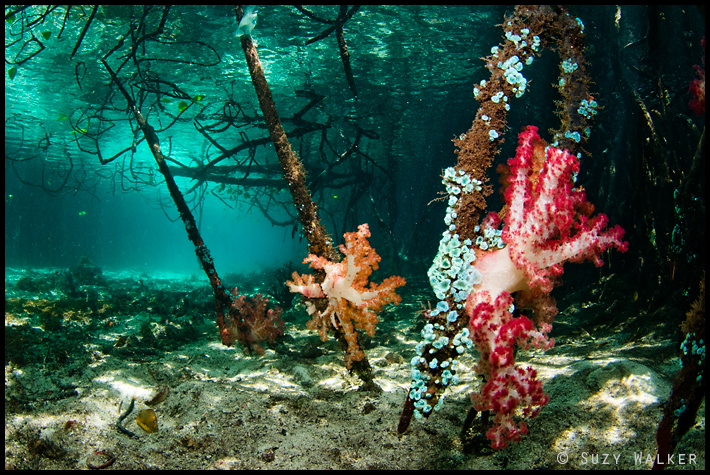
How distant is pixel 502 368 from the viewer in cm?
197

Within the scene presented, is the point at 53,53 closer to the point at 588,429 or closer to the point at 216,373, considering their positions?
the point at 216,373

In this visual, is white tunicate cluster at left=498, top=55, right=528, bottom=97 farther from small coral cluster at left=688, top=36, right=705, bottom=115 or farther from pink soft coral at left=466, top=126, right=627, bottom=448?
small coral cluster at left=688, top=36, right=705, bottom=115

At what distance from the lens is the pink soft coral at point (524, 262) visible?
1.96 metres

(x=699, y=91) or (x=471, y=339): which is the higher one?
(x=699, y=91)

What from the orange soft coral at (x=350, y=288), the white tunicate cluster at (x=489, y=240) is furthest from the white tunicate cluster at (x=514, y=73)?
the orange soft coral at (x=350, y=288)

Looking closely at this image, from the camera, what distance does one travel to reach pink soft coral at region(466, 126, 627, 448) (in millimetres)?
1964

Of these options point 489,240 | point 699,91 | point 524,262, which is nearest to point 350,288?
point 489,240

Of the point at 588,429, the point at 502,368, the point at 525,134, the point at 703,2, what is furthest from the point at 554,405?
the point at 703,2

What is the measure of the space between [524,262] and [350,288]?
141 cm

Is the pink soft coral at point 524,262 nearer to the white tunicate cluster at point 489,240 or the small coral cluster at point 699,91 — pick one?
the white tunicate cluster at point 489,240

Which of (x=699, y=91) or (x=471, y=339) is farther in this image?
(x=471, y=339)

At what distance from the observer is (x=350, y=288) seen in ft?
9.36

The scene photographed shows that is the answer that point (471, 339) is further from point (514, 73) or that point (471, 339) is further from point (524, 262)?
point (514, 73)

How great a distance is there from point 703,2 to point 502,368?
2.25 metres
